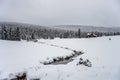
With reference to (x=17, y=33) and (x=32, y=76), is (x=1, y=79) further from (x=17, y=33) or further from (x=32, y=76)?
(x=17, y=33)

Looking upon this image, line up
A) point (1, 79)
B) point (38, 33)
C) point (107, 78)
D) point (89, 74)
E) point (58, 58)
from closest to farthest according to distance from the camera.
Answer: point (107, 78)
point (89, 74)
point (1, 79)
point (58, 58)
point (38, 33)

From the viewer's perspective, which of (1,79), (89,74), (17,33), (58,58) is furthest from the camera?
(17,33)

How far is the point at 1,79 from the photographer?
14992mm

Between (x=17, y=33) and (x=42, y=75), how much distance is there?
8137 cm

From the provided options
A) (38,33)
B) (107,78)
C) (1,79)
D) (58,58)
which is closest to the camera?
(107,78)

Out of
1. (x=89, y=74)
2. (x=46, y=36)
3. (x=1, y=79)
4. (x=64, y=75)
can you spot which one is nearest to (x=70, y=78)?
(x=64, y=75)

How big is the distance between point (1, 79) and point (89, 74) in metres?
9.70

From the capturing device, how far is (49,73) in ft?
30.5

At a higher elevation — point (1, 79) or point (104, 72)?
point (104, 72)

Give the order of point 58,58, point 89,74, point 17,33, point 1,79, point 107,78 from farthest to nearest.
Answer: point 17,33 < point 58,58 < point 1,79 < point 89,74 < point 107,78

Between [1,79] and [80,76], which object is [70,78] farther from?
[1,79]

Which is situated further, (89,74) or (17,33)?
(17,33)

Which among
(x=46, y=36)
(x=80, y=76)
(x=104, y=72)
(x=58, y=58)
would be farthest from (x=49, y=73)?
(x=46, y=36)

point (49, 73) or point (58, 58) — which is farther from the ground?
point (49, 73)
